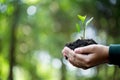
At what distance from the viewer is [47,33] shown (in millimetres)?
6402

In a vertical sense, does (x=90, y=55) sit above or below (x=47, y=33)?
above

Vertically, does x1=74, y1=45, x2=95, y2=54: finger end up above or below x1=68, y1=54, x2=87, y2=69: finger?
above

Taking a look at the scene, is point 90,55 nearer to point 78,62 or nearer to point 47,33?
point 78,62

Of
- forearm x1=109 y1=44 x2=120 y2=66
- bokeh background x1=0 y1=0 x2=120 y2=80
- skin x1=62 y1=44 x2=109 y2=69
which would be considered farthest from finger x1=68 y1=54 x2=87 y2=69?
bokeh background x1=0 y1=0 x2=120 y2=80

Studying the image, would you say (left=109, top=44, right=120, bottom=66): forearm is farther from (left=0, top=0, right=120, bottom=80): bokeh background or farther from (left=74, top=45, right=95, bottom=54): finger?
A: (left=0, top=0, right=120, bottom=80): bokeh background

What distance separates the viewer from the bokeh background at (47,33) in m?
4.00

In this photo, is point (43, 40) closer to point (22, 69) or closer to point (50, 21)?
point (50, 21)

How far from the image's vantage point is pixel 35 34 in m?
6.41

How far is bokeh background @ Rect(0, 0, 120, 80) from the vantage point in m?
4.00

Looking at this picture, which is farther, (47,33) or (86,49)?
(47,33)

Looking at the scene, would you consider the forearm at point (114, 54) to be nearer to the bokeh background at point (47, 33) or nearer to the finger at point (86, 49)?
the finger at point (86, 49)

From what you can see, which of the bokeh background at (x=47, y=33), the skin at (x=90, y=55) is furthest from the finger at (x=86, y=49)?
the bokeh background at (x=47, y=33)

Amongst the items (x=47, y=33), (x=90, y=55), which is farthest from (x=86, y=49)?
(x=47, y=33)

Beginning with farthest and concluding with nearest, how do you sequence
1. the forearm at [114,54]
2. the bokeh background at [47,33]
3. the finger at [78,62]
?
the bokeh background at [47,33] → the finger at [78,62] → the forearm at [114,54]
